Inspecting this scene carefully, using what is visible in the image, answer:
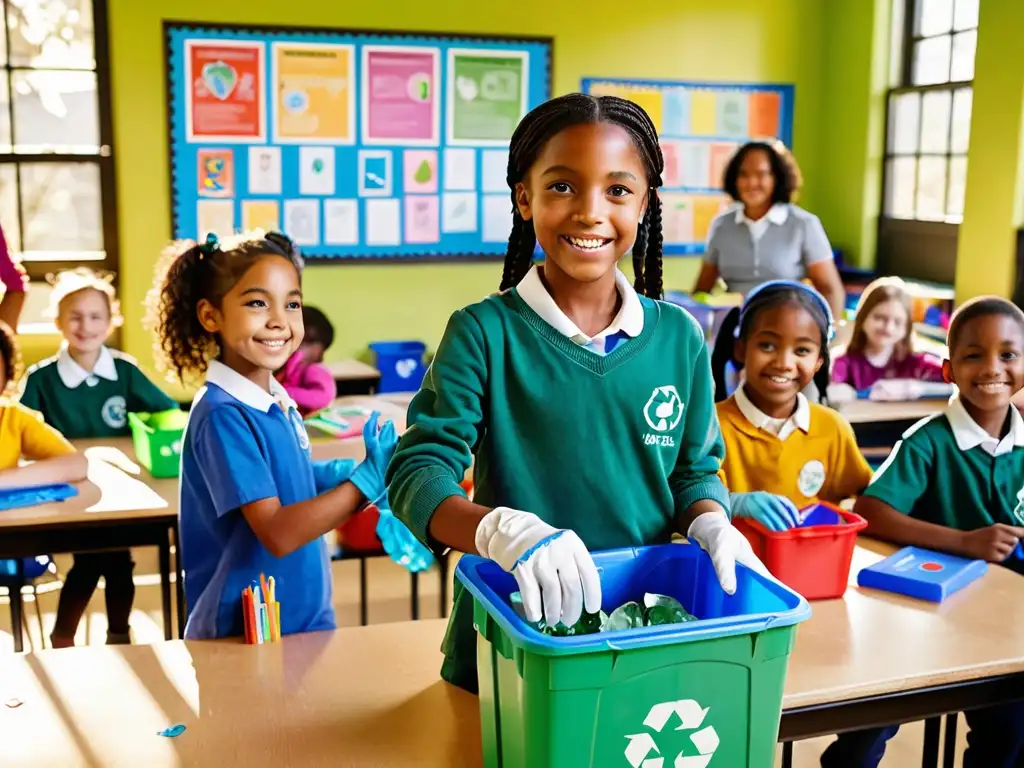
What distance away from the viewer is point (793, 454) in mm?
2197

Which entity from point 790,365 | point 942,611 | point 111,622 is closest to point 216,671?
point 942,611

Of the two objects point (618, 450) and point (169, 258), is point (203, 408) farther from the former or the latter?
point (618, 450)

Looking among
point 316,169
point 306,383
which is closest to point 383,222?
point 316,169

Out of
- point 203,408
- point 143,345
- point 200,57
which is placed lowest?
point 143,345

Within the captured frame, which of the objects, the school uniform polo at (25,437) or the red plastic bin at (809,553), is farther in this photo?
the school uniform polo at (25,437)

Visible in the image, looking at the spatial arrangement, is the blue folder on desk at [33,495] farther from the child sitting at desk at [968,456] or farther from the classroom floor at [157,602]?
the child sitting at desk at [968,456]

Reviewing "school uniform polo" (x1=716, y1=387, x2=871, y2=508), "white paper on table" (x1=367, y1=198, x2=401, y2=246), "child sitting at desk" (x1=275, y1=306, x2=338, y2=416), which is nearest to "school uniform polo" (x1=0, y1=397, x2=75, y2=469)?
"child sitting at desk" (x1=275, y1=306, x2=338, y2=416)

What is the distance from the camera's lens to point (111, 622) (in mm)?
3016

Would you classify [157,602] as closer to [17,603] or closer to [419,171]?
[17,603]

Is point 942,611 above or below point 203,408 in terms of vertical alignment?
below

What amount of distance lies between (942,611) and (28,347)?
432cm

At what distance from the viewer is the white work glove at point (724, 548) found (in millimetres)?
1129

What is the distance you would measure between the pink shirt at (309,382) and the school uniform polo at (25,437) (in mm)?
798

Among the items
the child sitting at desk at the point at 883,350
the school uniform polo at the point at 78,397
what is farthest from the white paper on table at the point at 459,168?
the school uniform polo at the point at 78,397
